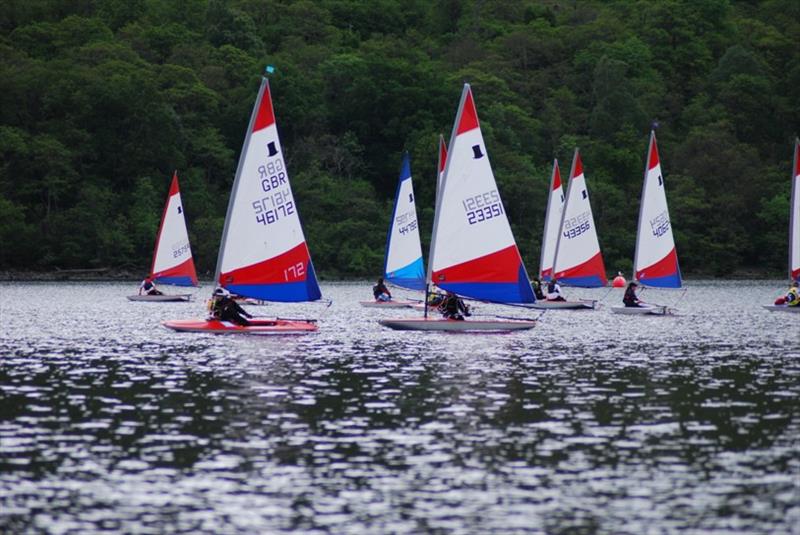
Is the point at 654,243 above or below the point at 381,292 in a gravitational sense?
above

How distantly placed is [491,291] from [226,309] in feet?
30.2

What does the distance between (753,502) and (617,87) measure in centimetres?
13059

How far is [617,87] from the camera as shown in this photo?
146 m

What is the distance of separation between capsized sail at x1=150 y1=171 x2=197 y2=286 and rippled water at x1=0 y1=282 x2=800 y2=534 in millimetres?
34636

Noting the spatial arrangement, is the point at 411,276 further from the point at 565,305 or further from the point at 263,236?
the point at 263,236

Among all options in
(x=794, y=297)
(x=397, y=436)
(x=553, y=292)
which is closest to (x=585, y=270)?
(x=553, y=292)

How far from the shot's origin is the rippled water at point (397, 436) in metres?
18.1

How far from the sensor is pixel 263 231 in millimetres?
44844

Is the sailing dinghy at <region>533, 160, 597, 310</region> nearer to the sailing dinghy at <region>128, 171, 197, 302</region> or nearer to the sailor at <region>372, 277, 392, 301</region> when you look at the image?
the sailor at <region>372, 277, 392, 301</region>

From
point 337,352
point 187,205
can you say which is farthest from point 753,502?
point 187,205

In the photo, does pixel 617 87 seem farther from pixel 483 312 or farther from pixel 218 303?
pixel 218 303

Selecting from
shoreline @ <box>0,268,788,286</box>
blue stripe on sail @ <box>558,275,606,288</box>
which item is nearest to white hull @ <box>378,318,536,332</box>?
blue stripe on sail @ <box>558,275,606,288</box>

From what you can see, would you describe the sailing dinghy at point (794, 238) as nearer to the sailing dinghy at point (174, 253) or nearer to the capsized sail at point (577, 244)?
the capsized sail at point (577, 244)

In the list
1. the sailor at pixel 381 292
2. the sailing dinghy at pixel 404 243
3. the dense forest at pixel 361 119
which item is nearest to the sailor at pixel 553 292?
the sailing dinghy at pixel 404 243
